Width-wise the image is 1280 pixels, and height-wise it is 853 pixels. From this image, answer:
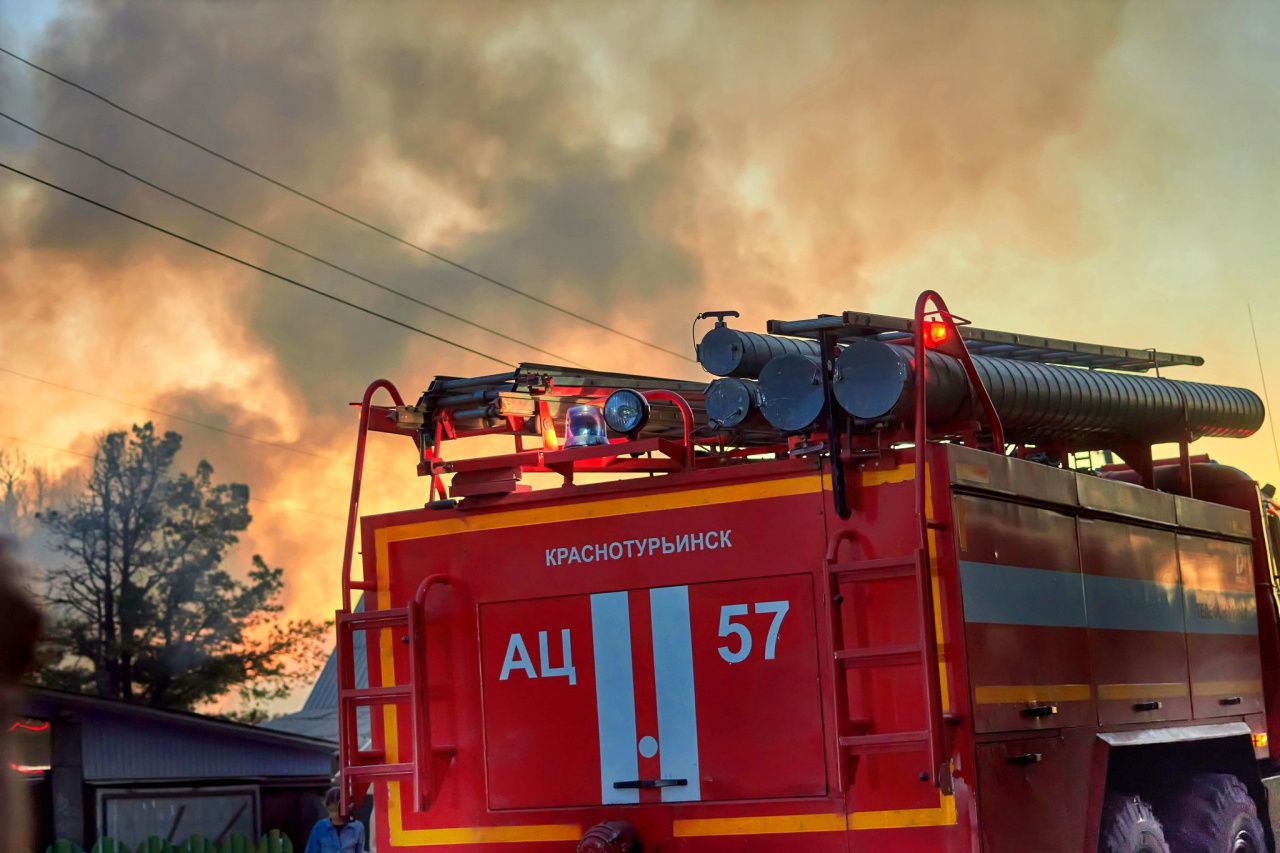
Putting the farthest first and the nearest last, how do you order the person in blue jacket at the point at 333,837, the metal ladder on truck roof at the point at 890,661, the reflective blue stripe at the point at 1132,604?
the person in blue jacket at the point at 333,837 → the reflective blue stripe at the point at 1132,604 → the metal ladder on truck roof at the point at 890,661

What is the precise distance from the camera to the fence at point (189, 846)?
19125mm

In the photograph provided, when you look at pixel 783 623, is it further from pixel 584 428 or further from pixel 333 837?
pixel 333 837

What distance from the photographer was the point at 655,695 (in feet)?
22.2

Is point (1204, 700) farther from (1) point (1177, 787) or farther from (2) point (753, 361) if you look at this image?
(2) point (753, 361)

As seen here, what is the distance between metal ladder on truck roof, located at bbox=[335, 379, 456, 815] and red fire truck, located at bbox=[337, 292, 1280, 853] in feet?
0.06

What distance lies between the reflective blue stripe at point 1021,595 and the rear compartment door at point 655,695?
661 mm

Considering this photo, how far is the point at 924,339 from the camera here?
21.9 feet

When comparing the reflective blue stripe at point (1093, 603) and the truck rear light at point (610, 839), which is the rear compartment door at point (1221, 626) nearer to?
the reflective blue stripe at point (1093, 603)

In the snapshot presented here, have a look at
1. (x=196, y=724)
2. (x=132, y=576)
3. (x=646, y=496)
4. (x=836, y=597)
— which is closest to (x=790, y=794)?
(x=836, y=597)

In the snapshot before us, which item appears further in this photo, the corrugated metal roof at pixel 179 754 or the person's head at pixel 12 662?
the corrugated metal roof at pixel 179 754

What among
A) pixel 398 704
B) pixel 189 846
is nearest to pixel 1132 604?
pixel 398 704

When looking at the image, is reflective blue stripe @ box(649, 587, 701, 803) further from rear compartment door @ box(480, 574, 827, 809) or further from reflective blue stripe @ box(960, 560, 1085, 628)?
reflective blue stripe @ box(960, 560, 1085, 628)

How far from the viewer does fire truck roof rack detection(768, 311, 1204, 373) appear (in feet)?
22.2

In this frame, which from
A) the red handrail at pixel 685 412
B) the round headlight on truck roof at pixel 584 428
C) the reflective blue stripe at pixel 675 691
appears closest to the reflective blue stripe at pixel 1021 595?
the reflective blue stripe at pixel 675 691
